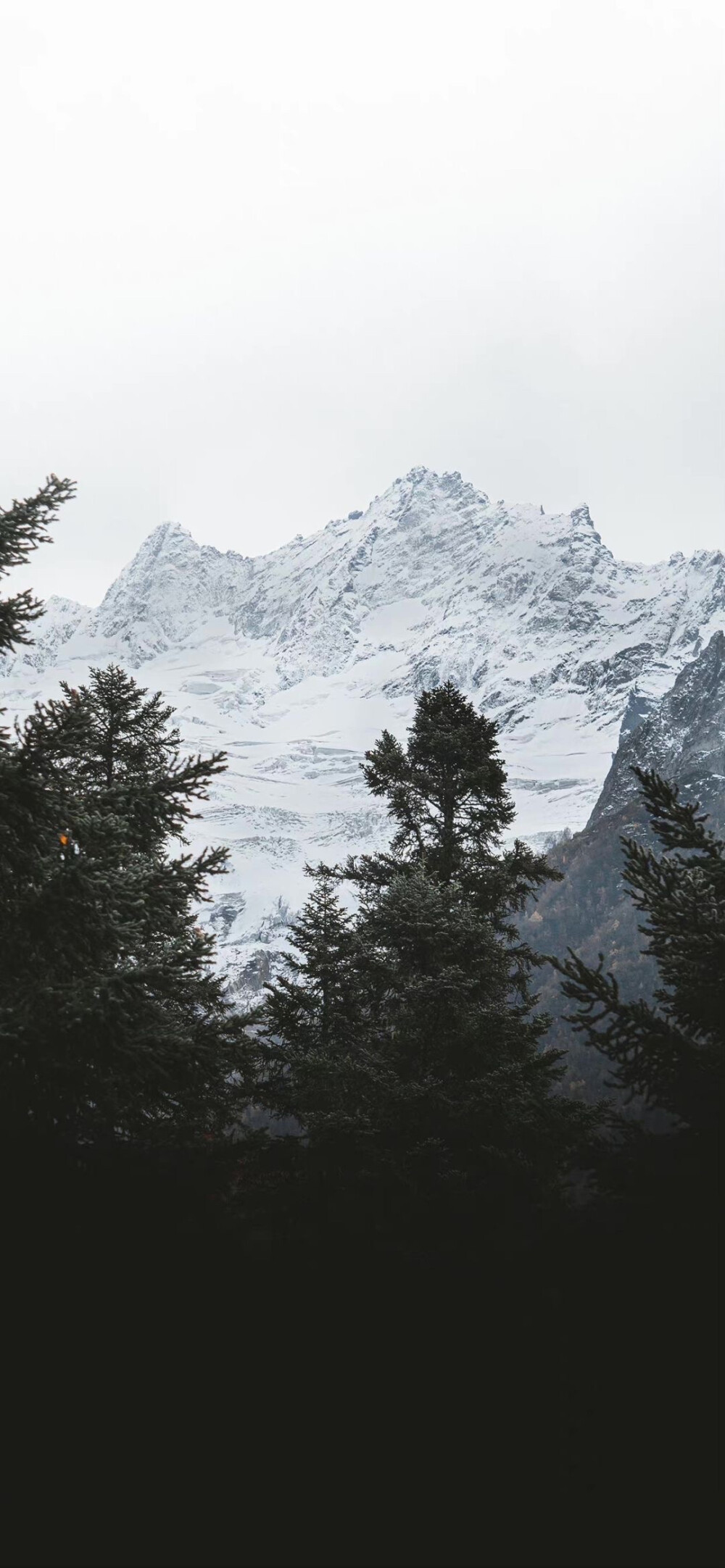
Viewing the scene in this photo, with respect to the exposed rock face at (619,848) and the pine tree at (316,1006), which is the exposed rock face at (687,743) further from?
the pine tree at (316,1006)

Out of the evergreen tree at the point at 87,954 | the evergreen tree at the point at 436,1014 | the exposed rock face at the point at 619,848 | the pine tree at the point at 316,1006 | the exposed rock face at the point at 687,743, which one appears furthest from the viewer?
the exposed rock face at the point at 687,743

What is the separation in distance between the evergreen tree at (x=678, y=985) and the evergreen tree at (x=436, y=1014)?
2.83 metres

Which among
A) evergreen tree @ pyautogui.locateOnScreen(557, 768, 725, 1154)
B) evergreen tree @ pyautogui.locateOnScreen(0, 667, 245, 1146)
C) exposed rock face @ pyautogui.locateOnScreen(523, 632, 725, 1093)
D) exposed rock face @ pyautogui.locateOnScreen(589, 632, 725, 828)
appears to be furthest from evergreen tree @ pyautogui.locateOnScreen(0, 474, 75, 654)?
exposed rock face @ pyautogui.locateOnScreen(589, 632, 725, 828)

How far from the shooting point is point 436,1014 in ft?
40.9

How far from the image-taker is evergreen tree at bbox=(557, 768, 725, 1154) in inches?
254

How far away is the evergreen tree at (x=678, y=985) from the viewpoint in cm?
645

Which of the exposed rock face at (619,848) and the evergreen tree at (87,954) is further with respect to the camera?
the exposed rock face at (619,848)

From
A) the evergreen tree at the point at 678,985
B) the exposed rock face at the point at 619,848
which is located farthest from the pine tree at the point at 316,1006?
the exposed rock face at the point at 619,848

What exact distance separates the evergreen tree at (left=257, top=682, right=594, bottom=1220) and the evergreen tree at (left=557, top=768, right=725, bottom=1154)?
9.27 ft

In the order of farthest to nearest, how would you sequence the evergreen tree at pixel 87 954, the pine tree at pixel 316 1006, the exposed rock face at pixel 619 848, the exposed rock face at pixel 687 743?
the exposed rock face at pixel 687 743
the exposed rock face at pixel 619 848
the pine tree at pixel 316 1006
the evergreen tree at pixel 87 954

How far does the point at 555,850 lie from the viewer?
9800 cm

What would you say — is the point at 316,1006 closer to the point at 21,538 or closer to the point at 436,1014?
the point at 436,1014

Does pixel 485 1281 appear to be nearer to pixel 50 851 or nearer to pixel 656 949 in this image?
pixel 656 949

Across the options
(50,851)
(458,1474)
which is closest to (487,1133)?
(50,851)
